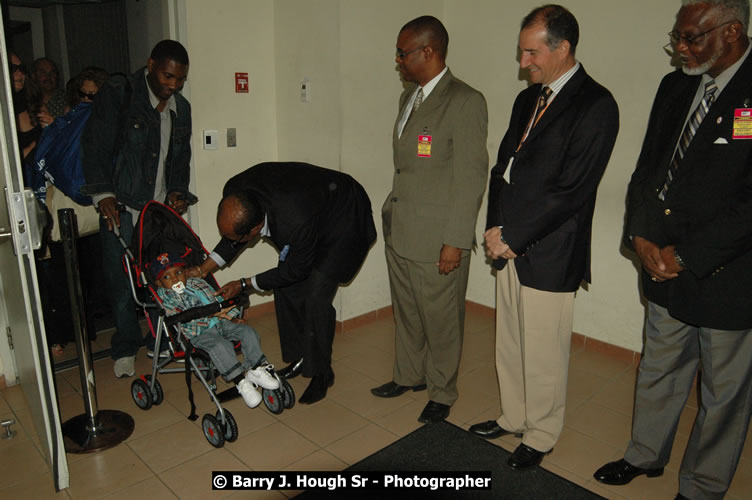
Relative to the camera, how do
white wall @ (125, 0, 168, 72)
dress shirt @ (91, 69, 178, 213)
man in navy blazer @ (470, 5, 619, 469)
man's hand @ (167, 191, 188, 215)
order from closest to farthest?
man in navy blazer @ (470, 5, 619, 469) < dress shirt @ (91, 69, 178, 213) < man's hand @ (167, 191, 188, 215) < white wall @ (125, 0, 168, 72)

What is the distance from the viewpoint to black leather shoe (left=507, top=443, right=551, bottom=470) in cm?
254

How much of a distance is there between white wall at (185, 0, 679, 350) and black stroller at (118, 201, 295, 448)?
40.5 inches

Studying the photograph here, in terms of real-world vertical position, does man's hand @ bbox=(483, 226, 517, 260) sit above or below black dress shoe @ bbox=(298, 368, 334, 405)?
above

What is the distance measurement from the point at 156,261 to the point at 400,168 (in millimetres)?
1412

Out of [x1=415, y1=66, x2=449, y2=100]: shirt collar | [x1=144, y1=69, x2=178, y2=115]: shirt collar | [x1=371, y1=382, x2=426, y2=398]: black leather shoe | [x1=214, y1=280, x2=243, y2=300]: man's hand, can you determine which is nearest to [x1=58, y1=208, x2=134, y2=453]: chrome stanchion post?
[x1=214, y1=280, x2=243, y2=300]: man's hand

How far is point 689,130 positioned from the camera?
216cm

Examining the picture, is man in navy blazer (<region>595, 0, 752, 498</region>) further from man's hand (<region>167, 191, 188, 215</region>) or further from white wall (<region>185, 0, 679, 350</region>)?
man's hand (<region>167, 191, 188, 215</region>)

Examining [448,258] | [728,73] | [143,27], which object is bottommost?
[448,258]

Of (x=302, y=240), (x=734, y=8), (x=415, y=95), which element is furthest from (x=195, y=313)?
(x=734, y=8)

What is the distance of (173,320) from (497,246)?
1.58 meters

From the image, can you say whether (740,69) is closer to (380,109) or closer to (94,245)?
(380,109)

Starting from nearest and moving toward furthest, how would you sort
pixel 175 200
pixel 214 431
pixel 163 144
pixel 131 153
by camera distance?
pixel 214 431
pixel 131 153
pixel 163 144
pixel 175 200

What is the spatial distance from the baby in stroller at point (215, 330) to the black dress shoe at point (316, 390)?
14.7 inches

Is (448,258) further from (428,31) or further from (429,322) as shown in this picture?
(428,31)
